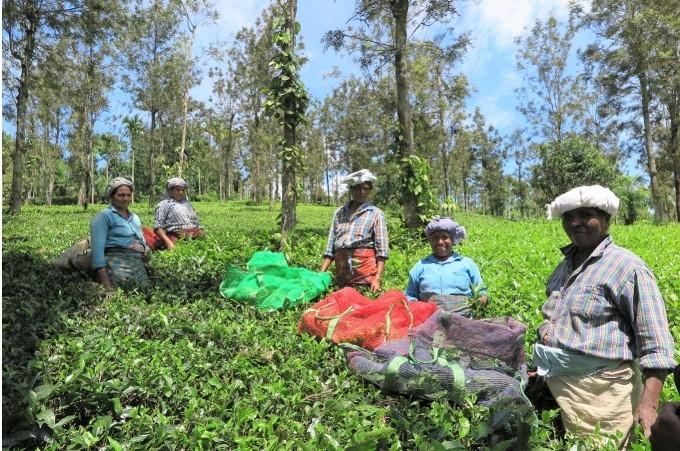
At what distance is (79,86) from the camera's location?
71.8 ft

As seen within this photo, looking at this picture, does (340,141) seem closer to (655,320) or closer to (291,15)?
(291,15)

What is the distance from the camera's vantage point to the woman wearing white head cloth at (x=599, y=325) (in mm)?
2408

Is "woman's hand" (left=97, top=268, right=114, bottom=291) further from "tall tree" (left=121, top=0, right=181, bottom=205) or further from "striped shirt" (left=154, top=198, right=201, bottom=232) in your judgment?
"tall tree" (left=121, top=0, right=181, bottom=205)

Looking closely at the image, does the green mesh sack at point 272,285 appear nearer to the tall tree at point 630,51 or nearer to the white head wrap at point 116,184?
the white head wrap at point 116,184

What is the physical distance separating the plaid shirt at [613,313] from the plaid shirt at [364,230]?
2.61 meters

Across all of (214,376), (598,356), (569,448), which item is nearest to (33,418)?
(214,376)

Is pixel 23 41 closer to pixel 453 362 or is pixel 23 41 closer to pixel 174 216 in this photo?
pixel 174 216

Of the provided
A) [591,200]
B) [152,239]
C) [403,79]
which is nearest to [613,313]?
[591,200]

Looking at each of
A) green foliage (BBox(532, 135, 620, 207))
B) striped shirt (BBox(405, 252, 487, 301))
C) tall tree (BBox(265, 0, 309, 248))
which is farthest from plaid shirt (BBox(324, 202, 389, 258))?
green foliage (BBox(532, 135, 620, 207))

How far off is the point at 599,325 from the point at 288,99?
23.4 ft

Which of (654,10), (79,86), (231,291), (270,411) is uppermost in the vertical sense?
(654,10)

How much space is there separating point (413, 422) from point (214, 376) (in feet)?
4.43

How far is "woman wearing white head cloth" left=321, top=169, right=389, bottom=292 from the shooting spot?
5246 mm

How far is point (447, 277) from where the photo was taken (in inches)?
167
